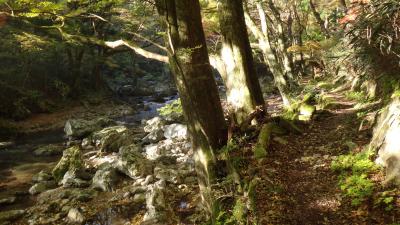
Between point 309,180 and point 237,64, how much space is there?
3.24 metres

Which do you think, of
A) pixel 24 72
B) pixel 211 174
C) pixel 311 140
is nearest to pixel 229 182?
pixel 211 174

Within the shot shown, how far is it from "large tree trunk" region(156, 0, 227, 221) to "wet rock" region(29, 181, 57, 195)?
19.2 ft

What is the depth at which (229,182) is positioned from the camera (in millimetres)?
5352

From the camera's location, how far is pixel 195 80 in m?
5.67

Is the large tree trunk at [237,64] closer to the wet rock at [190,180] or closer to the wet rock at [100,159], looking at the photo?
the wet rock at [190,180]

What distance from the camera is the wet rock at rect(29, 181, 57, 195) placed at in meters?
9.56

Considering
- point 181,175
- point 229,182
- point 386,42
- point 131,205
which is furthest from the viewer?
point 181,175

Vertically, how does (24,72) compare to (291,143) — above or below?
above

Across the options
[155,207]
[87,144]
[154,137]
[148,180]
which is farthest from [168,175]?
[87,144]

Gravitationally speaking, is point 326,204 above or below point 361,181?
below

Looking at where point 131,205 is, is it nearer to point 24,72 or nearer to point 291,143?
point 291,143

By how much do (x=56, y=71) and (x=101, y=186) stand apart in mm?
19132

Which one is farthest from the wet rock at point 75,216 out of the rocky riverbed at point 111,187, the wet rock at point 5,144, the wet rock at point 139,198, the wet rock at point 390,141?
the wet rock at point 5,144

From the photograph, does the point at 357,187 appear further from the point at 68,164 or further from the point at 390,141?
the point at 68,164
